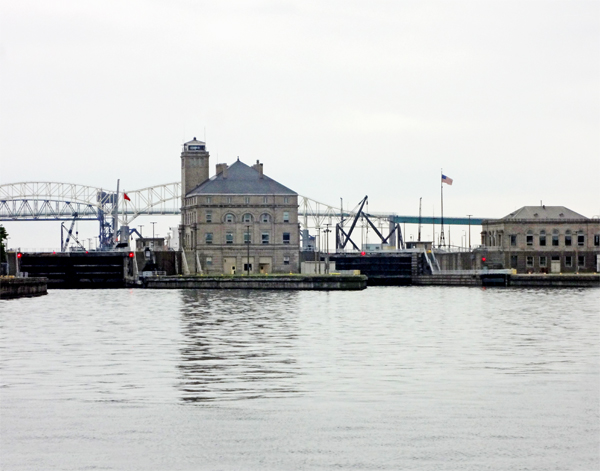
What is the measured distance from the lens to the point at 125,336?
60.9 metres

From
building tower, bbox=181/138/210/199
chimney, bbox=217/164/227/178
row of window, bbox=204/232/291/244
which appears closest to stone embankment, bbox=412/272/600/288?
row of window, bbox=204/232/291/244

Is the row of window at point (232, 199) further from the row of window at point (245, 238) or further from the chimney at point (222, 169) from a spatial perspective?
the chimney at point (222, 169)

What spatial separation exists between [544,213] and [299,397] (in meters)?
152

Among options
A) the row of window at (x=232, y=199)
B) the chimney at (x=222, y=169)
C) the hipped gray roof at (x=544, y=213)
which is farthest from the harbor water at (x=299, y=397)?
the hipped gray roof at (x=544, y=213)

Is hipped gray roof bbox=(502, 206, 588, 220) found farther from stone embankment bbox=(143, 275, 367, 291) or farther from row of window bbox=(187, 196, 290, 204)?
stone embankment bbox=(143, 275, 367, 291)

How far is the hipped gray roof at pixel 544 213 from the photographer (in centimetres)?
17962

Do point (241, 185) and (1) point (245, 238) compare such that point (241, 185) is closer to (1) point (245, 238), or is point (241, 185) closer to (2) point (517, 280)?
(1) point (245, 238)

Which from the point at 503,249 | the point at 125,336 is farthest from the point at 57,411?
the point at 503,249

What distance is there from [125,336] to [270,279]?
8281 centimetres

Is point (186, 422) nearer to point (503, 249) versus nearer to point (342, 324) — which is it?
point (342, 324)

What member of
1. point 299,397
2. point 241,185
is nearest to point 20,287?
point 241,185

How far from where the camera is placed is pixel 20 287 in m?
120

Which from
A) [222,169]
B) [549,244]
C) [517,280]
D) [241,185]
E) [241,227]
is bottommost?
[517,280]

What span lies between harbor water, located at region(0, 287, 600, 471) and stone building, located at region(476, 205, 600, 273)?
111909 millimetres
